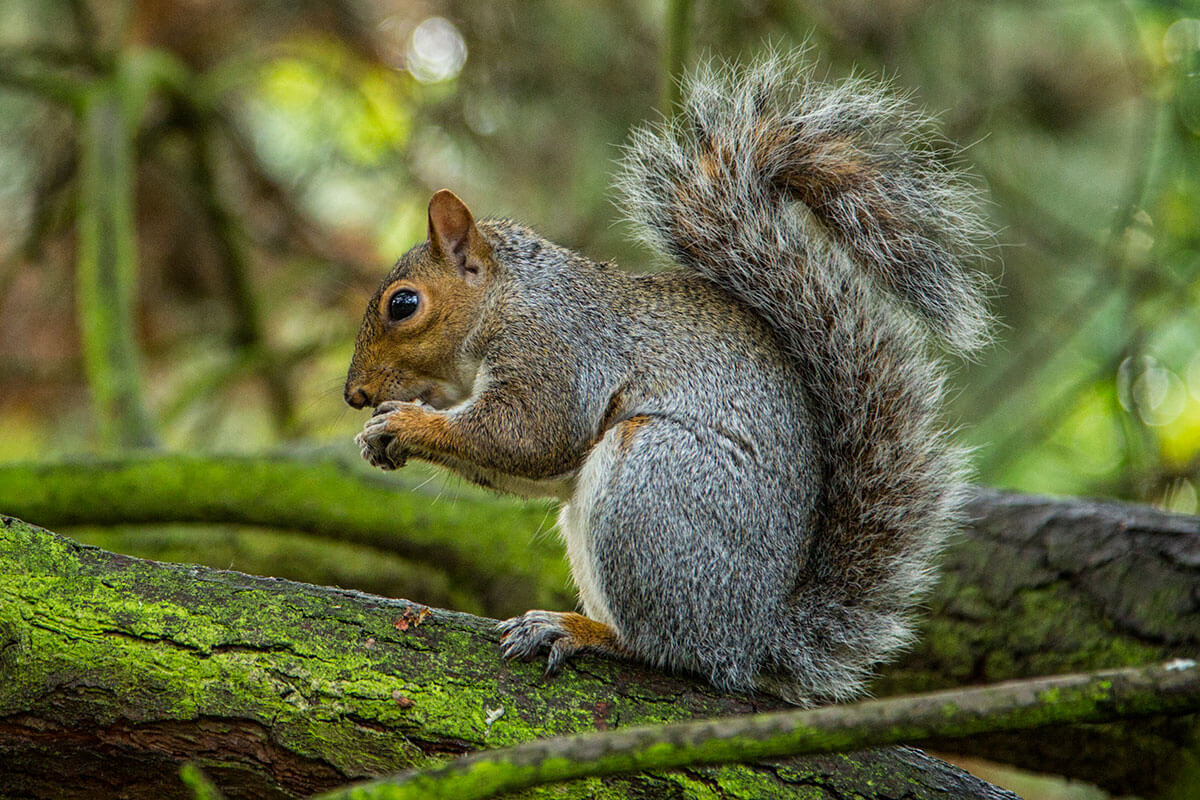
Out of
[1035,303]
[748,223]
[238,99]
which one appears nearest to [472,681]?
[748,223]

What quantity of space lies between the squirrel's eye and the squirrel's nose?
0.17m

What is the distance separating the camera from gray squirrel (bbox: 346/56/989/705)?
6.18 ft

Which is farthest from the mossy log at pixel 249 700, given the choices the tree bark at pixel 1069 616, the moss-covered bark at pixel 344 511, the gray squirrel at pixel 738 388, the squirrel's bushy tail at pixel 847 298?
the moss-covered bark at pixel 344 511

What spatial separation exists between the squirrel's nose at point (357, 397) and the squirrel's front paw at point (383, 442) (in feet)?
0.65

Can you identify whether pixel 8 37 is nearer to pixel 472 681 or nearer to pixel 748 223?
pixel 748 223

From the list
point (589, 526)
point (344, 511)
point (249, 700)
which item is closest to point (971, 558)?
point (589, 526)

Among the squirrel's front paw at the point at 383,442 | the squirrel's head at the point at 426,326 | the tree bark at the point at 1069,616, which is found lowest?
the tree bark at the point at 1069,616

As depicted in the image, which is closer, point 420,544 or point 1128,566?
point 1128,566

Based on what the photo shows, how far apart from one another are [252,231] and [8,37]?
1625 mm

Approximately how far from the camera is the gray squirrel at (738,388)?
1.88 metres

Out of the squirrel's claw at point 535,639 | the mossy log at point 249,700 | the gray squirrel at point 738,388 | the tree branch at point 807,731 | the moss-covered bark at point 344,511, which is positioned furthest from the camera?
the moss-covered bark at point 344,511

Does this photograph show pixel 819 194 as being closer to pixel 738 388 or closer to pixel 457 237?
pixel 738 388

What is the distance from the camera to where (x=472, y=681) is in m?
1.57

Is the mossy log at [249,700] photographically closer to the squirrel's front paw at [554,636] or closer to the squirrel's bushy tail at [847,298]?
the squirrel's front paw at [554,636]
